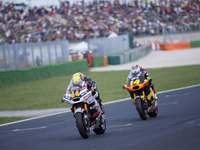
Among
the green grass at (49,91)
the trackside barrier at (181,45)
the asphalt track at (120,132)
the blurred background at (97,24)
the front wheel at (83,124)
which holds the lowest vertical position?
the green grass at (49,91)

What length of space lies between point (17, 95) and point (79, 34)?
25.1m

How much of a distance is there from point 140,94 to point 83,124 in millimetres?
2826

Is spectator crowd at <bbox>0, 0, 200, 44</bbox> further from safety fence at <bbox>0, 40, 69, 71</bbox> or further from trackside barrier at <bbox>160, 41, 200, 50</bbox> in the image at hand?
safety fence at <bbox>0, 40, 69, 71</bbox>

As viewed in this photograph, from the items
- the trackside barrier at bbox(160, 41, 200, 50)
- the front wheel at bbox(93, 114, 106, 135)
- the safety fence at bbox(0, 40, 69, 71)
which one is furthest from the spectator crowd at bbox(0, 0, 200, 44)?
the front wheel at bbox(93, 114, 106, 135)

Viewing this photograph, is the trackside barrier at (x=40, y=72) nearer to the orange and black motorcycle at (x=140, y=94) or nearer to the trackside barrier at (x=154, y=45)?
the orange and black motorcycle at (x=140, y=94)

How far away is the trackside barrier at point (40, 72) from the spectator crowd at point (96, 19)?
371 inches

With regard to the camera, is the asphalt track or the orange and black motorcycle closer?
the asphalt track

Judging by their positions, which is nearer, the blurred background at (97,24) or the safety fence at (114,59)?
the safety fence at (114,59)

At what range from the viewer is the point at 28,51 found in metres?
30.7

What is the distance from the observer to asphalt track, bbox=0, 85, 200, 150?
695 cm

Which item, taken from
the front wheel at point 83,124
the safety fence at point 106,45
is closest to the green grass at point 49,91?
the front wheel at point 83,124

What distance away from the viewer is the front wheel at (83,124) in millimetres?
7785

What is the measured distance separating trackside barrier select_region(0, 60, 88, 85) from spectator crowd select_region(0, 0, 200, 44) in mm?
9433

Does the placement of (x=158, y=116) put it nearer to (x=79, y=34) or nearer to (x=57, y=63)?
(x=57, y=63)
